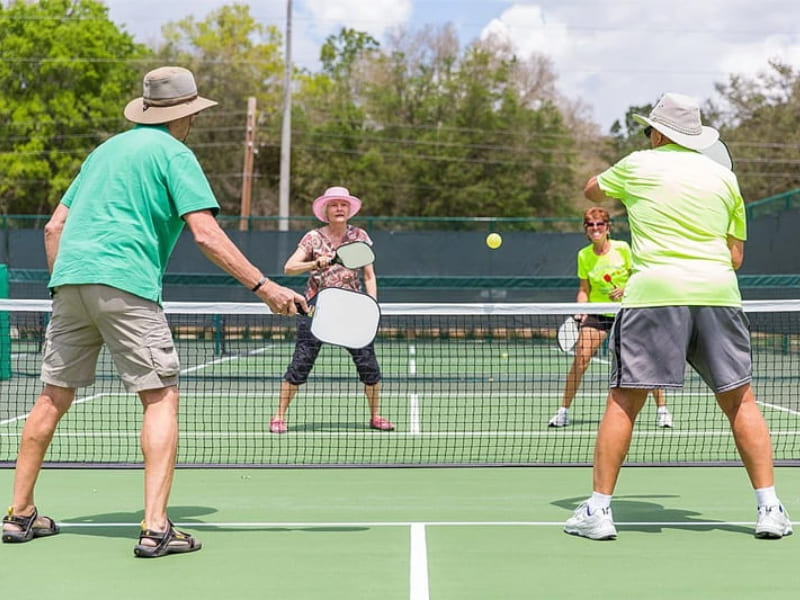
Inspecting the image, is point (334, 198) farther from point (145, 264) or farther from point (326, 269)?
point (145, 264)

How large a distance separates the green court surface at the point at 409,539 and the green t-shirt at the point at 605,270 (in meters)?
2.18

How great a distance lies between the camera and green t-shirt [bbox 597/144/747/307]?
4.60 meters

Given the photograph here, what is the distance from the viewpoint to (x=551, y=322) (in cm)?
1413

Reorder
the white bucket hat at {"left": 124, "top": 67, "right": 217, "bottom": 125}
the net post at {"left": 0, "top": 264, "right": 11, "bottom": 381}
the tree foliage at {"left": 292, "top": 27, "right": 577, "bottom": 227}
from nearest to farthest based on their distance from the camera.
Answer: the white bucket hat at {"left": 124, "top": 67, "right": 217, "bottom": 125}, the net post at {"left": 0, "top": 264, "right": 11, "bottom": 381}, the tree foliage at {"left": 292, "top": 27, "right": 577, "bottom": 227}

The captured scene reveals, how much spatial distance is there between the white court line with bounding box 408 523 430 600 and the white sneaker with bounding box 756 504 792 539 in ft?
4.39

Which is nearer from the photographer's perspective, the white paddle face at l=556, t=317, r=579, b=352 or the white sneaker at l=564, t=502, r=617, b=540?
the white sneaker at l=564, t=502, r=617, b=540

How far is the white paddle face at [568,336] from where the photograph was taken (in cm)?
830

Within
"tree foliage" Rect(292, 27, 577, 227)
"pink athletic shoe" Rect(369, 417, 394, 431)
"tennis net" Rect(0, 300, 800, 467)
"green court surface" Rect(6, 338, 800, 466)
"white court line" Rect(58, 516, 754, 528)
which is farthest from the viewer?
"tree foliage" Rect(292, 27, 577, 227)

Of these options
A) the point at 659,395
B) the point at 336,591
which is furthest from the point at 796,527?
the point at 659,395

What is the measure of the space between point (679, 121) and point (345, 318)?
62.6 inches

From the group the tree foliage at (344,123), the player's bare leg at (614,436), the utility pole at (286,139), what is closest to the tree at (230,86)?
the tree foliage at (344,123)

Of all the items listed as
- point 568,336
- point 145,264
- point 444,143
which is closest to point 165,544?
point 145,264

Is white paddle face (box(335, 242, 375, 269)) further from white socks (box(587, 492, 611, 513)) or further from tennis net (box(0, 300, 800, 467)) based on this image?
white socks (box(587, 492, 611, 513))

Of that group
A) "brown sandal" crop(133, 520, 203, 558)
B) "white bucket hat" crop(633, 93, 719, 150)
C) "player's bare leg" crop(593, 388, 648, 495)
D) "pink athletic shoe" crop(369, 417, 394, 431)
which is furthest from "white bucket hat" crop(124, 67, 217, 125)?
"pink athletic shoe" crop(369, 417, 394, 431)
